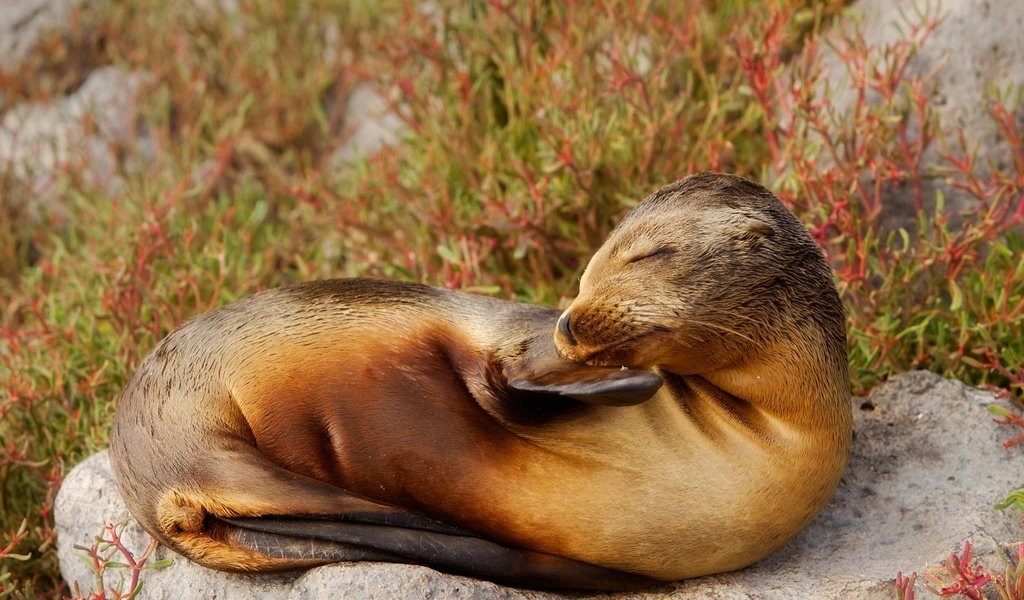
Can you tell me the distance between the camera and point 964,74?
4984 millimetres

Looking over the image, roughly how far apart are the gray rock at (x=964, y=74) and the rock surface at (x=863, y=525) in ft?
3.61

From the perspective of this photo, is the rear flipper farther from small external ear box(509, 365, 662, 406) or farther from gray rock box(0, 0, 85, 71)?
gray rock box(0, 0, 85, 71)

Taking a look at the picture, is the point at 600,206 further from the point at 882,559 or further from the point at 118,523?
the point at 118,523

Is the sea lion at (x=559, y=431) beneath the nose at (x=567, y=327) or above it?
beneath

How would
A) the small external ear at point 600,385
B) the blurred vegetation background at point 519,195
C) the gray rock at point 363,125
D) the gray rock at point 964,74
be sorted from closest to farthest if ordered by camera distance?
the small external ear at point 600,385 < the blurred vegetation background at point 519,195 < the gray rock at point 964,74 < the gray rock at point 363,125

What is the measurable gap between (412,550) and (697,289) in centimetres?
99

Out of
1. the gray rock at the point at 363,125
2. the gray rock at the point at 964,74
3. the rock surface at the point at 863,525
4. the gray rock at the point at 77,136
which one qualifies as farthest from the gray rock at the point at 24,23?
the gray rock at the point at 964,74

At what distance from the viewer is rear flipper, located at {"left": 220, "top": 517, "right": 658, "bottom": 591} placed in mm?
2996

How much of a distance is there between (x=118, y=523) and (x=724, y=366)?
1.84 metres

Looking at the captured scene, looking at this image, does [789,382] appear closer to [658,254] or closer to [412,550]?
[658,254]

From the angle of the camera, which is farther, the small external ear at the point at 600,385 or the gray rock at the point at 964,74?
the gray rock at the point at 964,74

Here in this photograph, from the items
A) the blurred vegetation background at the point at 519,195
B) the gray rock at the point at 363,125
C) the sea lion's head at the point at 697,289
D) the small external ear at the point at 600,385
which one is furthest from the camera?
the gray rock at the point at 363,125

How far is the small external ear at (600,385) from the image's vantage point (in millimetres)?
2822

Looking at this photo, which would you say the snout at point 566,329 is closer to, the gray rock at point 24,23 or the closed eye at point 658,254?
the closed eye at point 658,254
